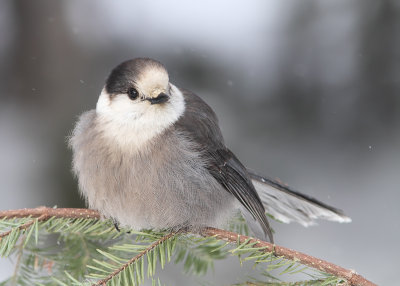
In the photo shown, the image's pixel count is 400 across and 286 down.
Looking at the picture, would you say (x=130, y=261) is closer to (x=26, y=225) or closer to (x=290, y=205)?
(x=26, y=225)

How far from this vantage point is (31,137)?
4.32 metres

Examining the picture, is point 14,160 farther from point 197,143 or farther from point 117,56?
point 197,143

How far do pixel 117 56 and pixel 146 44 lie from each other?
26 centimetres

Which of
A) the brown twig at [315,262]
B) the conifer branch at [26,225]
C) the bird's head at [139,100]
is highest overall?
the bird's head at [139,100]

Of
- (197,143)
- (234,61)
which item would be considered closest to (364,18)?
(234,61)

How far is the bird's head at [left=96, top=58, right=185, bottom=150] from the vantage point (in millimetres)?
2689

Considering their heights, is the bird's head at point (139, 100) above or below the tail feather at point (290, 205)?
above

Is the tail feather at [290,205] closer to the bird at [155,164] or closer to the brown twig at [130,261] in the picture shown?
the bird at [155,164]

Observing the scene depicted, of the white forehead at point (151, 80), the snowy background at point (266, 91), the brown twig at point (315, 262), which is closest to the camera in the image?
the brown twig at point (315, 262)

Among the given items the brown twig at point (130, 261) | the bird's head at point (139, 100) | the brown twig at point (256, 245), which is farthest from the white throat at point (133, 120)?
the brown twig at point (130, 261)

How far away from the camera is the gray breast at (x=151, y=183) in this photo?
2.70 m

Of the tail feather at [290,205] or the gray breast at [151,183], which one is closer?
the gray breast at [151,183]

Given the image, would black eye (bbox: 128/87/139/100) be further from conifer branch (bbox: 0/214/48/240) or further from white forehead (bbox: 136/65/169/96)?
conifer branch (bbox: 0/214/48/240)

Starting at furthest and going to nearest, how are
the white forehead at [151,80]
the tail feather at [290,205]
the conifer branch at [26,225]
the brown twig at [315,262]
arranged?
the tail feather at [290,205]
the white forehead at [151,80]
the conifer branch at [26,225]
the brown twig at [315,262]
